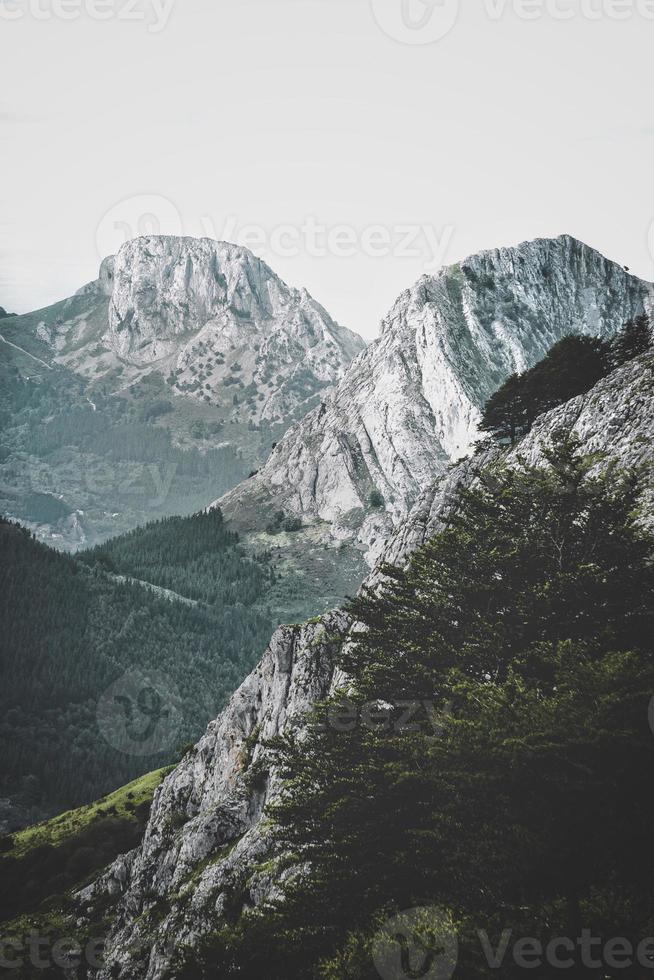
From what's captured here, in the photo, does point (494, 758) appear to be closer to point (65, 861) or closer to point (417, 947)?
point (417, 947)

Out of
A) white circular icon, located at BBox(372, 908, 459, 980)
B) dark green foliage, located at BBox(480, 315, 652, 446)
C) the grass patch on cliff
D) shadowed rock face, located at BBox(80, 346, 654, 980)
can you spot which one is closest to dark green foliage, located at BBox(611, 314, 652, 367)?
dark green foliage, located at BBox(480, 315, 652, 446)

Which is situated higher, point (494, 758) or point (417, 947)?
point (494, 758)

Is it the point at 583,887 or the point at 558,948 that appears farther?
the point at 583,887

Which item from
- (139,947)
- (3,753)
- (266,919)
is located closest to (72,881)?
(139,947)

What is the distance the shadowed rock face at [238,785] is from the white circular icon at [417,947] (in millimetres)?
13535

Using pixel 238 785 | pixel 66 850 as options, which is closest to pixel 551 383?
pixel 238 785

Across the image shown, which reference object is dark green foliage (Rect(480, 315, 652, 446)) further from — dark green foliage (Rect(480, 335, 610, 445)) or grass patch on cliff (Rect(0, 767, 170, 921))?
grass patch on cliff (Rect(0, 767, 170, 921))

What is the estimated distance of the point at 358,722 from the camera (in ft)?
92.2

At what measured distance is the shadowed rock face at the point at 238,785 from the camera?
3928 centimetres

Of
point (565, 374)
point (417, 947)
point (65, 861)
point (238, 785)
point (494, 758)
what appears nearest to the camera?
point (417, 947)

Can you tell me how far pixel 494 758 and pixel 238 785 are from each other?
35546mm

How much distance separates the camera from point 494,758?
22609 mm

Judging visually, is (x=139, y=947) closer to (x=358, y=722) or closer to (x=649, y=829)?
(x=358, y=722)

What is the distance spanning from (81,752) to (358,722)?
606 ft
